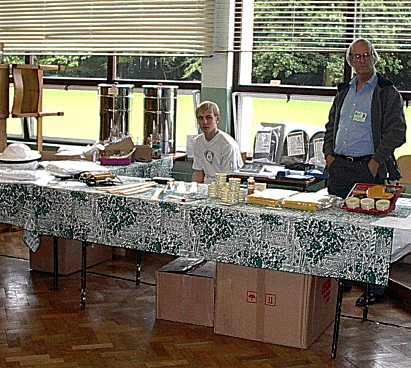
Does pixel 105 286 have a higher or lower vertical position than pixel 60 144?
lower

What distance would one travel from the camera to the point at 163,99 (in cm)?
559

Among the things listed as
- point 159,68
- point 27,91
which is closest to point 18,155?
point 27,91

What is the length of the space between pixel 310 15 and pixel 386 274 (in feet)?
8.36

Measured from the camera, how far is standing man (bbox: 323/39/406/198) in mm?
3939

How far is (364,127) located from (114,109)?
7.53 feet

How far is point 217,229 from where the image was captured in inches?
136

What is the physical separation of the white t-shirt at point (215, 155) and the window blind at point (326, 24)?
42.8 inches

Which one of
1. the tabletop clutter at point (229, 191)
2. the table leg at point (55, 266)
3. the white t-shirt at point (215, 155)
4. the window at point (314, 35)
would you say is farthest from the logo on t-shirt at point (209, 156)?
the window at point (314, 35)

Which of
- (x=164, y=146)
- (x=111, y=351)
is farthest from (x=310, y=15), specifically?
(x=111, y=351)

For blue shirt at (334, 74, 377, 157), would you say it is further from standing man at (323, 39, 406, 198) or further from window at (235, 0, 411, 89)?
window at (235, 0, 411, 89)

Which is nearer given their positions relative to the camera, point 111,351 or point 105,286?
point 111,351

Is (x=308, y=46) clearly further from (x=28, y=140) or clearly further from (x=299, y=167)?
(x=28, y=140)

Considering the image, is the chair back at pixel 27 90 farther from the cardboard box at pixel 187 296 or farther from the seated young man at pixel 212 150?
the cardboard box at pixel 187 296

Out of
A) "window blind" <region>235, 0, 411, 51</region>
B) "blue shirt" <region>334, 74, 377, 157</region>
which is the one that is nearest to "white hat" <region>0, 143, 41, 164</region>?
"window blind" <region>235, 0, 411, 51</region>
